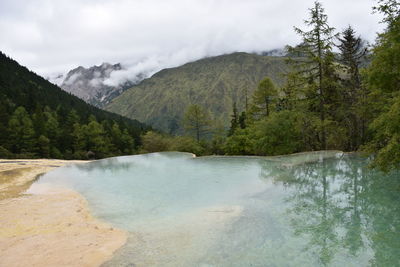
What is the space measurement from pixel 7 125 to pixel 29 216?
52.5m

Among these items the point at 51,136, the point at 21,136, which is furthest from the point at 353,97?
the point at 51,136

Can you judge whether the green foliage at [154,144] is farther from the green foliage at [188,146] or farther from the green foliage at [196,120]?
the green foliage at [196,120]

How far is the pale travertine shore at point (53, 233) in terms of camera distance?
222 inches

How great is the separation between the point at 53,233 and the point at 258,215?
213 inches

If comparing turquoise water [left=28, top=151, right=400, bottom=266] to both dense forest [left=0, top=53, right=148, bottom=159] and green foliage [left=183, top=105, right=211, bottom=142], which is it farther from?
dense forest [left=0, top=53, right=148, bottom=159]

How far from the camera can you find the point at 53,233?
7.04 m

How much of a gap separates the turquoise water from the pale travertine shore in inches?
17.5

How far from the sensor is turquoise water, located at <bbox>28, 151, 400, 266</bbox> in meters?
5.41

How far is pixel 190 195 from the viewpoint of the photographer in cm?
1058

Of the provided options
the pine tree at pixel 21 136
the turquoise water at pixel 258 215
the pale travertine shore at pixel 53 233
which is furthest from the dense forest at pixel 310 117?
the pale travertine shore at pixel 53 233

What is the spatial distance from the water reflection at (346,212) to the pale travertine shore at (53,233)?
4.46 m

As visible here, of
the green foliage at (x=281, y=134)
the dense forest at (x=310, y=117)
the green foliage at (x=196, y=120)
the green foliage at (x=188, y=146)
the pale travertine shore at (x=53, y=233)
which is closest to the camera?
the pale travertine shore at (x=53, y=233)

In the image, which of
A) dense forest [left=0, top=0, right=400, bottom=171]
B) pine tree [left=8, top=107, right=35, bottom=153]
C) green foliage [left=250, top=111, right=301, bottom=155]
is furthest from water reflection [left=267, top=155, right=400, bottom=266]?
pine tree [left=8, top=107, right=35, bottom=153]

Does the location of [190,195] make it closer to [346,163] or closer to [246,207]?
[246,207]
